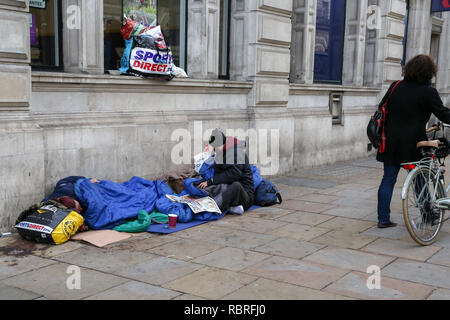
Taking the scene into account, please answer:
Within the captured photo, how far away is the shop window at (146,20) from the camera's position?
290 inches

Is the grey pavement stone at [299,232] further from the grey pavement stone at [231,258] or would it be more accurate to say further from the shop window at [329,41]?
the shop window at [329,41]

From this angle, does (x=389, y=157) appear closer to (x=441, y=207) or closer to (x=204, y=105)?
(x=441, y=207)

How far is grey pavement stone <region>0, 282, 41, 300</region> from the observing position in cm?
397

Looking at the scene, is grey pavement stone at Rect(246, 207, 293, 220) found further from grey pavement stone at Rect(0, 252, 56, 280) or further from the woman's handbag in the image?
grey pavement stone at Rect(0, 252, 56, 280)

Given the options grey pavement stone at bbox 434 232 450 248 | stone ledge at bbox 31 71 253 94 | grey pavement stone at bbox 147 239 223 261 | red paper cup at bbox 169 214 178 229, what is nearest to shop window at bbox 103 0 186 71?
stone ledge at bbox 31 71 253 94

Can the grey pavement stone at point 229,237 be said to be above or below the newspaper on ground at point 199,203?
below

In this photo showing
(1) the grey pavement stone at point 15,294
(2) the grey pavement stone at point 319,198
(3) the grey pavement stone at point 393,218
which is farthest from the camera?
(2) the grey pavement stone at point 319,198

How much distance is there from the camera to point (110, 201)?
6172 mm

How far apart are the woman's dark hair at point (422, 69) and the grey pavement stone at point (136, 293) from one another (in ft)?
11.8

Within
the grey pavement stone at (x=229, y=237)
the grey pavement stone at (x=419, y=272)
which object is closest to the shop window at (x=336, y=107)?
the grey pavement stone at (x=229, y=237)

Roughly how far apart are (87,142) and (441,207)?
14.1 ft

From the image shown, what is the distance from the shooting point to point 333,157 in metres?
11.8
